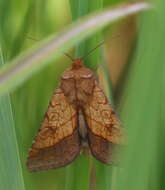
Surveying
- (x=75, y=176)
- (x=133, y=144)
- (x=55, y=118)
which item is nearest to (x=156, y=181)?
(x=75, y=176)

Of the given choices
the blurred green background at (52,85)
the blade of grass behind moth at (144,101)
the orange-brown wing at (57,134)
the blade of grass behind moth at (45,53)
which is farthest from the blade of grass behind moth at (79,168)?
the blade of grass behind moth at (45,53)

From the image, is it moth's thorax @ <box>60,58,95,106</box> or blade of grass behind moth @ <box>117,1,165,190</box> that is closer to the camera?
blade of grass behind moth @ <box>117,1,165,190</box>

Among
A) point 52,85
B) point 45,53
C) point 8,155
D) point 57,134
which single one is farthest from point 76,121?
point 45,53

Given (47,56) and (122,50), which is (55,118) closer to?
(122,50)

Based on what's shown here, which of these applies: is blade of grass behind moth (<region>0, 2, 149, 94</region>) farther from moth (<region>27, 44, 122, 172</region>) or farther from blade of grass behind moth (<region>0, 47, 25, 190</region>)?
moth (<region>27, 44, 122, 172</region>)

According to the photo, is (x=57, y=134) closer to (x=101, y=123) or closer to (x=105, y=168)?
(x=101, y=123)

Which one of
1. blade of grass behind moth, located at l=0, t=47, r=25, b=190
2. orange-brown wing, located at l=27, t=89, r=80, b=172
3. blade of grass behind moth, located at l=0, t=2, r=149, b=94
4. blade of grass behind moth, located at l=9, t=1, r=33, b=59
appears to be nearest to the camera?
blade of grass behind moth, located at l=0, t=2, r=149, b=94

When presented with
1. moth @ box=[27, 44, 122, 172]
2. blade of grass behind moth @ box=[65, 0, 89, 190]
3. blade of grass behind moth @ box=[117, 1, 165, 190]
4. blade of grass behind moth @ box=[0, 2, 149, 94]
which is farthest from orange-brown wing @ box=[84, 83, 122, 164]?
blade of grass behind moth @ box=[0, 2, 149, 94]
